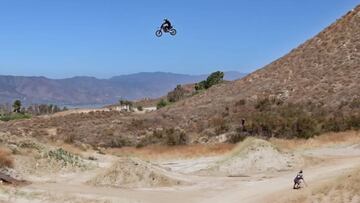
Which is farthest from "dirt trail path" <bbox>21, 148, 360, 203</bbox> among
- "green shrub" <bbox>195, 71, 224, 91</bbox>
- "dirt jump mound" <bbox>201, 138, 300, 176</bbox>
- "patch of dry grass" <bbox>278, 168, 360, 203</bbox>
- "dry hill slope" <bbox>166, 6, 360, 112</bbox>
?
"green shrub" <bbox>195, 71, 224, 91</bbox>

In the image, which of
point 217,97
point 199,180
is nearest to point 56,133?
point 217,97

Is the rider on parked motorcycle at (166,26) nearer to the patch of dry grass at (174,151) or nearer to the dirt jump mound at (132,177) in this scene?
the dirt jump mound at (132,177)

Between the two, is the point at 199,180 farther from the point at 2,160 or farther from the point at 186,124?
the point at 186,124

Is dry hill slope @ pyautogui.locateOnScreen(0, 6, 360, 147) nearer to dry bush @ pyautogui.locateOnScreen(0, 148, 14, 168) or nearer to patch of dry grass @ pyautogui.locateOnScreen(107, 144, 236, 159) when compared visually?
patch of dry grass @ pyautogui.locateOnScreen(107, 144, 236, 159)

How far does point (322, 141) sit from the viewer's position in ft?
142

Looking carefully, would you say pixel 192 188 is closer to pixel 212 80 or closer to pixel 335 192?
pixel 335 192

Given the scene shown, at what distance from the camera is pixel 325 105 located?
2259 inches

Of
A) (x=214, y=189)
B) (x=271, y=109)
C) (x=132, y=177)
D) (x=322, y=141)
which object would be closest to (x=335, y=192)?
(x=214, y=189)

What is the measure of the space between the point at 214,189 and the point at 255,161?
18.6 ft

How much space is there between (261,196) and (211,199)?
224 centimetres

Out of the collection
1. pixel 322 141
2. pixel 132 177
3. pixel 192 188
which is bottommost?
pixel 192 188

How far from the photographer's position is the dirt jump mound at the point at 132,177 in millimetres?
28969

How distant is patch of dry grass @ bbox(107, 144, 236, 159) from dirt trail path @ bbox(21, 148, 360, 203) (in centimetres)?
1134

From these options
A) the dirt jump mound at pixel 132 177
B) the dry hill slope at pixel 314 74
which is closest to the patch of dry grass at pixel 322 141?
the dry hill slope at pixel 314 74
